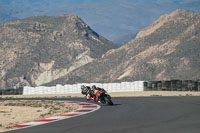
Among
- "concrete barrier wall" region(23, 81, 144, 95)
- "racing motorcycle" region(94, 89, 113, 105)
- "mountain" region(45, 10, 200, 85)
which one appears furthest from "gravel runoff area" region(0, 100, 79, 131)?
"mountain" region(45, 10, 200, 85)

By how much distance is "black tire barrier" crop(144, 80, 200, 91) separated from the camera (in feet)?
142

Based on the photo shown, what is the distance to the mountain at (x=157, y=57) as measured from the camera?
375 feet

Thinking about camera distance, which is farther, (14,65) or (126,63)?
(14,65)

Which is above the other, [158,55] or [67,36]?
[67,36]

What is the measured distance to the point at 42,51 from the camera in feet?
545

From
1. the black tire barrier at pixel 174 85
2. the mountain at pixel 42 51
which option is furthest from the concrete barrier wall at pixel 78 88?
the mountain at pixel 42 51

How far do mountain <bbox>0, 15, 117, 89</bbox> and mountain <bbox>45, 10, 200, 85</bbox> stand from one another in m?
19.4

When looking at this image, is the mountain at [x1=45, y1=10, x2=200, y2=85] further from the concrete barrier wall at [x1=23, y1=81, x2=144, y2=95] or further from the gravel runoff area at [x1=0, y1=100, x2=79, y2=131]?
the gravel runoff area at [x1=0, y1=100, x2=79, y2=131]

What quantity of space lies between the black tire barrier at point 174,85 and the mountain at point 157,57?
2113 inches

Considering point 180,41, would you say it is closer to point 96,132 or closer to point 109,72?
point 109,72

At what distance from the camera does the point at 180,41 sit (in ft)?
412

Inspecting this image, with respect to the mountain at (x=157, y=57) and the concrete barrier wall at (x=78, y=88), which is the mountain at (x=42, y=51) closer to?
the mountain at (x=157, y=57)

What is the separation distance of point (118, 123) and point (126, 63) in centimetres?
11579

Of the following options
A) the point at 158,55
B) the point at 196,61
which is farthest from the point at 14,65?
the point at 196,61
